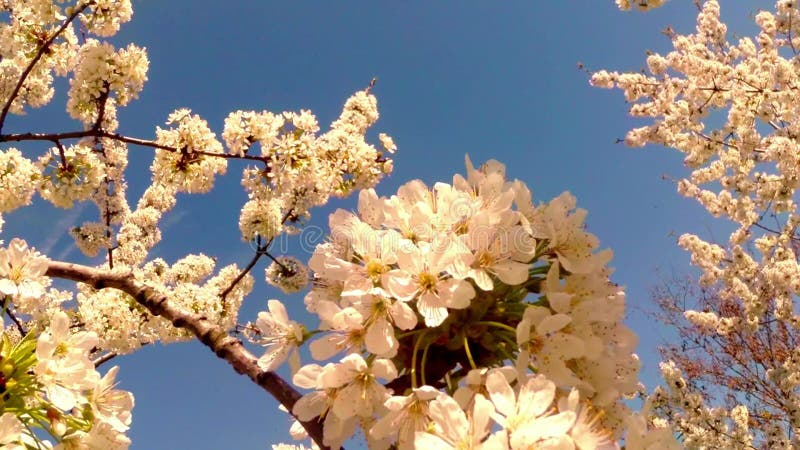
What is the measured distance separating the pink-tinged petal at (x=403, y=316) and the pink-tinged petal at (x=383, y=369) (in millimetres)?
86

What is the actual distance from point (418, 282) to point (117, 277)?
1508 mm

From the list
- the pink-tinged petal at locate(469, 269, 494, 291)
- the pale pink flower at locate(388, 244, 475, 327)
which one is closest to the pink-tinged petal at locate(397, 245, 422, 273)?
the pale pink flower at locate(388, 244, 475, 327)

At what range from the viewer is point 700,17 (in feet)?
36.7

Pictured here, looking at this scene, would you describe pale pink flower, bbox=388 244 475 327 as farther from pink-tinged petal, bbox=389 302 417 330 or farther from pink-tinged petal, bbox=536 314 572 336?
pink-tinged petal, bbox=536 314 572 336

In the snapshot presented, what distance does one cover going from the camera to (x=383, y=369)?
1.31 metres

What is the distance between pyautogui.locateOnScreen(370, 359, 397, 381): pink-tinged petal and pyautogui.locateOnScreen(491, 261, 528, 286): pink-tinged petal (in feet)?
1.05

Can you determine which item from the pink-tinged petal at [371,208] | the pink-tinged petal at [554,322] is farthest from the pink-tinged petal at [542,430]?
the pink-tinged petal at [371,208]

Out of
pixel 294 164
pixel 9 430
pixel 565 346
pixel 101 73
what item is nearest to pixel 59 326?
pixel 9 430

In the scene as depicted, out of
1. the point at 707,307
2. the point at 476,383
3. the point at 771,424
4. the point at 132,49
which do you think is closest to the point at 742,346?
the point at 707,307

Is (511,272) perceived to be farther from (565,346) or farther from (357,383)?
(357,383)

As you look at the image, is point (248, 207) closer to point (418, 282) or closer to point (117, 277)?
point (117, 277)

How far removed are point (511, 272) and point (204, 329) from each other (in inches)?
41.1

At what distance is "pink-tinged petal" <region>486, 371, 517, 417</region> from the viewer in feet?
3.78

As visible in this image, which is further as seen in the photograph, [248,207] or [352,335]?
[248,207]
